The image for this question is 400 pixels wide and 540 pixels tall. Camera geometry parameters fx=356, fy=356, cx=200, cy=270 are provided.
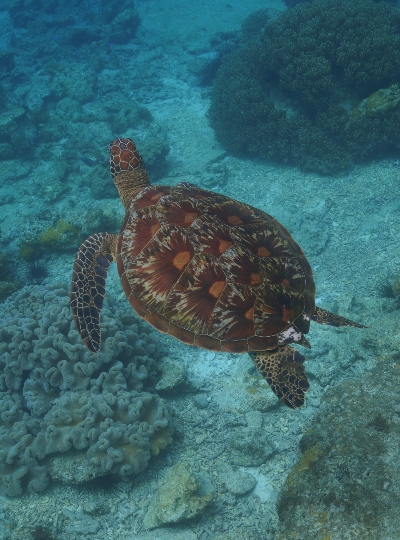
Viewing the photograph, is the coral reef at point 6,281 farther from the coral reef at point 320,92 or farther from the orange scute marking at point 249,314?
the coral reef at point 320,92

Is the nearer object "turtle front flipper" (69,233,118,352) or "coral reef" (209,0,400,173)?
"turtle front flipper" (69,233,118,352)

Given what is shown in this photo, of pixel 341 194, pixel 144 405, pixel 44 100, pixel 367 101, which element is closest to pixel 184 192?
pixel 144 405

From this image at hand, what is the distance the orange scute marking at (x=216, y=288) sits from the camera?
3244mm

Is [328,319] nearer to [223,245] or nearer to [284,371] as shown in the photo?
[284,371]

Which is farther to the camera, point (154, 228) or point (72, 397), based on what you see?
point (72, 397)

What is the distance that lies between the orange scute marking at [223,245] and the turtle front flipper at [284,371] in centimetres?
109

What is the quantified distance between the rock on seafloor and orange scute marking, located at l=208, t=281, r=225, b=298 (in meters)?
2.00

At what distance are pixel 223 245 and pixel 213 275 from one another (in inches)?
12.0

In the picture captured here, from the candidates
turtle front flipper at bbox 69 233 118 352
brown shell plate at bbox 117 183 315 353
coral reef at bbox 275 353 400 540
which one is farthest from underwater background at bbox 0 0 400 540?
brown shell plate at bbox 117 183 315 353

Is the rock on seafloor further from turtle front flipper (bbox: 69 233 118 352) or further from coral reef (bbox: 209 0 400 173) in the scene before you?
coral reef (bbox: 209 0 400 173)

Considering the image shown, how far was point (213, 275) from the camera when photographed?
327cm

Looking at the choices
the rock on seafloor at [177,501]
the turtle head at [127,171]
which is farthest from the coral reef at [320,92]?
the rock on seafloor at [177,501]

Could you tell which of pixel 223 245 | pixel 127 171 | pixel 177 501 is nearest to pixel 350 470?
pixel 177 501

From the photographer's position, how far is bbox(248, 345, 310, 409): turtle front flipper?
337 cm
